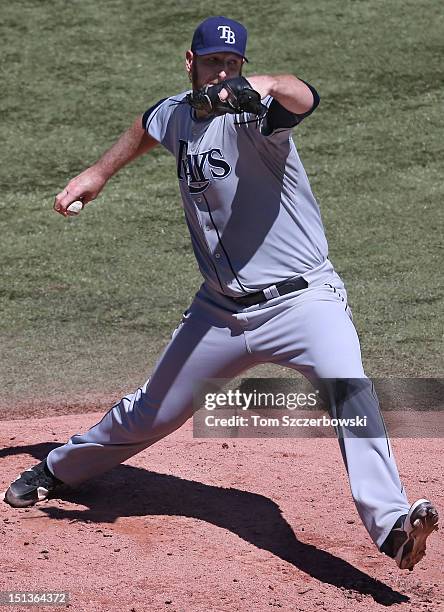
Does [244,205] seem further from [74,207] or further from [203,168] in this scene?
[74,207]

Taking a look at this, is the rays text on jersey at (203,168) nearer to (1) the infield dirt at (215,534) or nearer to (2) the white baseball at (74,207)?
(2) the white baseball at (74,207)

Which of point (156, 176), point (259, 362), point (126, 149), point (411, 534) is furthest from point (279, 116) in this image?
point (156, 176)

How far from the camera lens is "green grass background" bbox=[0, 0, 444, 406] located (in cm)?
669

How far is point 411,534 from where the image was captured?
12.0 ft

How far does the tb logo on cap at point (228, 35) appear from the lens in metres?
3.87

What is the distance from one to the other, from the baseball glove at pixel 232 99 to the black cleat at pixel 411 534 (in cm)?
138

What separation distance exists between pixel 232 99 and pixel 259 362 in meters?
1.06

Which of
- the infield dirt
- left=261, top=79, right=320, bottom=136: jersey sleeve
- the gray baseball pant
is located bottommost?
the infield dirt

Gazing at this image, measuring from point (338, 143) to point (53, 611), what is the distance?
6.05m

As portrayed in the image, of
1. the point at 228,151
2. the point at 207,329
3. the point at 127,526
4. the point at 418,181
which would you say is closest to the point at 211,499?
the point at 127,526

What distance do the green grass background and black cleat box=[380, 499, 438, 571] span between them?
8.07 ft

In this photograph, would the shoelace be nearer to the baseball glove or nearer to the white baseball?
→ the white baseball

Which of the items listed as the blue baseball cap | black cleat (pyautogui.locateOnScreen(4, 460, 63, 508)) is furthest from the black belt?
black cleat (pyautogui.locateOnScreen(4, 460, 63, 508))

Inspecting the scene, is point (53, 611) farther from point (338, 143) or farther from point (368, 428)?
point (338, 143)
